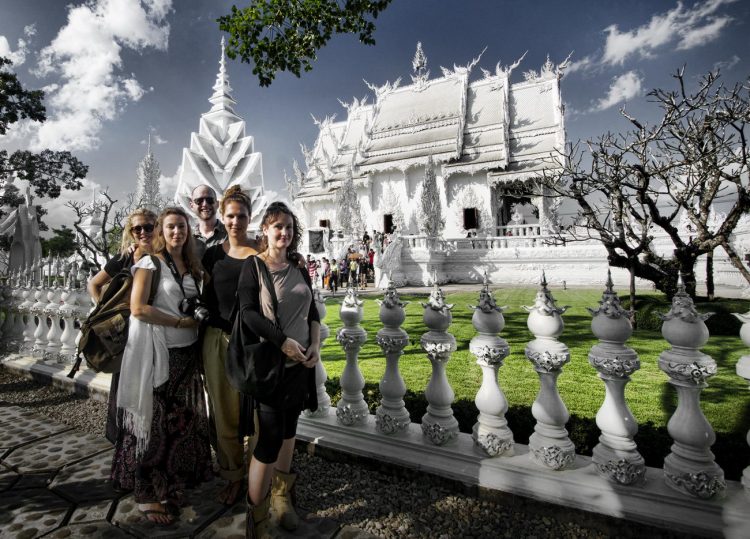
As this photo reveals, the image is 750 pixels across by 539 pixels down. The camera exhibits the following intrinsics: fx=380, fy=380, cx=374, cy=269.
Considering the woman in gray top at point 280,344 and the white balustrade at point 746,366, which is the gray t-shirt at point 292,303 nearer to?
the woman in gray top at point 280,344

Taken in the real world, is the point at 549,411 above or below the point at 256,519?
above

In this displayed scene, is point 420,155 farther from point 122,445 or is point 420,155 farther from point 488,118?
point 122,445

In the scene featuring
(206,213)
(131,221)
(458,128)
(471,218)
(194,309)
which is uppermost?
(458,128)

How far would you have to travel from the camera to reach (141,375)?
2139mm

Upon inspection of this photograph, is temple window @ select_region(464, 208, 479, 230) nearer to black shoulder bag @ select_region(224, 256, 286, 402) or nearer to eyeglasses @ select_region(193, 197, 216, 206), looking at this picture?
eyeglasses @ select_region(193, 197, 216, 206)

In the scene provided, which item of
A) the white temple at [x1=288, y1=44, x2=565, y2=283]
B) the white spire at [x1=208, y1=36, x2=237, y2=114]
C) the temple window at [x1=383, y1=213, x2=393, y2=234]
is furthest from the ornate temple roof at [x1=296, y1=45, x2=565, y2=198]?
the white spire at [x1=208, y1=36, x2=237, y2=114]

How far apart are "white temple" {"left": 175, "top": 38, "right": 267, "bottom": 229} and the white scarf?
32.6 ft

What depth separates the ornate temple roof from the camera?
22828 mm

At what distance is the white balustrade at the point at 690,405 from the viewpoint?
1.64 meters

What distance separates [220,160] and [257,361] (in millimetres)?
11877

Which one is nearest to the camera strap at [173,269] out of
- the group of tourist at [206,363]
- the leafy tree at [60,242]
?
the group of tourist at [206,363]

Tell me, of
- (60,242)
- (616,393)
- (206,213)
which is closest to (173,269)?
(206,213)

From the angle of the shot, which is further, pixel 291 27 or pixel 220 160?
pixel 220 160

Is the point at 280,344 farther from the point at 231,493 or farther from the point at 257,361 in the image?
the point at 231,493
